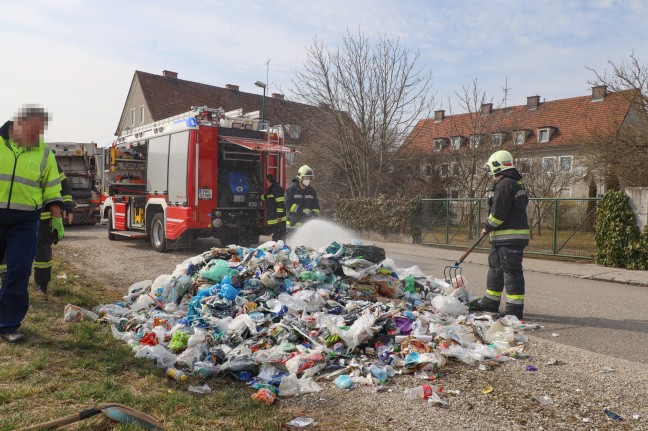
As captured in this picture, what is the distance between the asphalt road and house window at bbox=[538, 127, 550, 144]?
32.4 meters

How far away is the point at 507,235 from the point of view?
6234 millimetres

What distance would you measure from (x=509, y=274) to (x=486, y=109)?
55.0 ft

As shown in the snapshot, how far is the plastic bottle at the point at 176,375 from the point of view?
3.83 metres

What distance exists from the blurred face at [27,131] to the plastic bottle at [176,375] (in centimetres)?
246

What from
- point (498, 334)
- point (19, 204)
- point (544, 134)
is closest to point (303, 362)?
point (498, 334)

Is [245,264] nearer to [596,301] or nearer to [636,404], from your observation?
[636,404]

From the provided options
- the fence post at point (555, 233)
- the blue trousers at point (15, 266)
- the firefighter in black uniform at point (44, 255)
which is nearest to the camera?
the blue trousers at point (15, 266)

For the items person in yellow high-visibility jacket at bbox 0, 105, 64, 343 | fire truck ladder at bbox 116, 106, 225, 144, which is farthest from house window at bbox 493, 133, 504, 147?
person in yellow high-visibility jacket at bbox 0, 105, 64, 343

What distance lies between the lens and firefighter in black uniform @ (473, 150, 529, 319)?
19.9ft

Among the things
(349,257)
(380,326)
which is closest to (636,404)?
(380,326)

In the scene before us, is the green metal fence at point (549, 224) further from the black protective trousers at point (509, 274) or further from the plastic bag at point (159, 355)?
the plastic bag at point (159, 355)

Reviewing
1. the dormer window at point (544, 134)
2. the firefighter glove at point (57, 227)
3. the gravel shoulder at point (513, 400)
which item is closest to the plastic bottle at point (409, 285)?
the gravel shoulder at point (513, 400)

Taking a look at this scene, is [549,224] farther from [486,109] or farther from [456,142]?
[456,142]

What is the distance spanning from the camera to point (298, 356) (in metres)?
4.21
